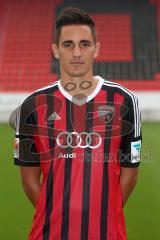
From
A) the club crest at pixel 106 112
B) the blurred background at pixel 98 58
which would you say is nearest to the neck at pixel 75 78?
the club crest at pixel 106 112

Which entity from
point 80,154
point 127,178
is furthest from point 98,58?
point 80,154

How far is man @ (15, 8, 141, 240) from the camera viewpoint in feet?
4.76

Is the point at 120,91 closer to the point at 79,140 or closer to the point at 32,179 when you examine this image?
the point at 79,140

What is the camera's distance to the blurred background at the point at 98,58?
280cm

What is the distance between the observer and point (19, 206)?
270cm

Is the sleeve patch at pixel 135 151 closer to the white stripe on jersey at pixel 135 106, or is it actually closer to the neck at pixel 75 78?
the white stripe on jersey at pixel 135 106

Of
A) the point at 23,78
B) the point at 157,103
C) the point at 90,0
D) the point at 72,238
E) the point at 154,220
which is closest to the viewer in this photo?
the point at 72,238

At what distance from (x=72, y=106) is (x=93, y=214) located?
14.8 inches

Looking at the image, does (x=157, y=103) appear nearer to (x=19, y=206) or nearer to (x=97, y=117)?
(x=19, y=206)

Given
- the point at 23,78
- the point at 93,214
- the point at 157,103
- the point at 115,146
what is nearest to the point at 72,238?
the point at 93,214

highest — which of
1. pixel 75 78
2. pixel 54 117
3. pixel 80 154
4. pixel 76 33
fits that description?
pixel 76 33

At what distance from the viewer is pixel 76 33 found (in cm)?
148

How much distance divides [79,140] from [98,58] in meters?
5.08

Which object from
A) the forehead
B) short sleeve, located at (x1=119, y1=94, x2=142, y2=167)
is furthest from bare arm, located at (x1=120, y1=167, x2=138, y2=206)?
the forehead
